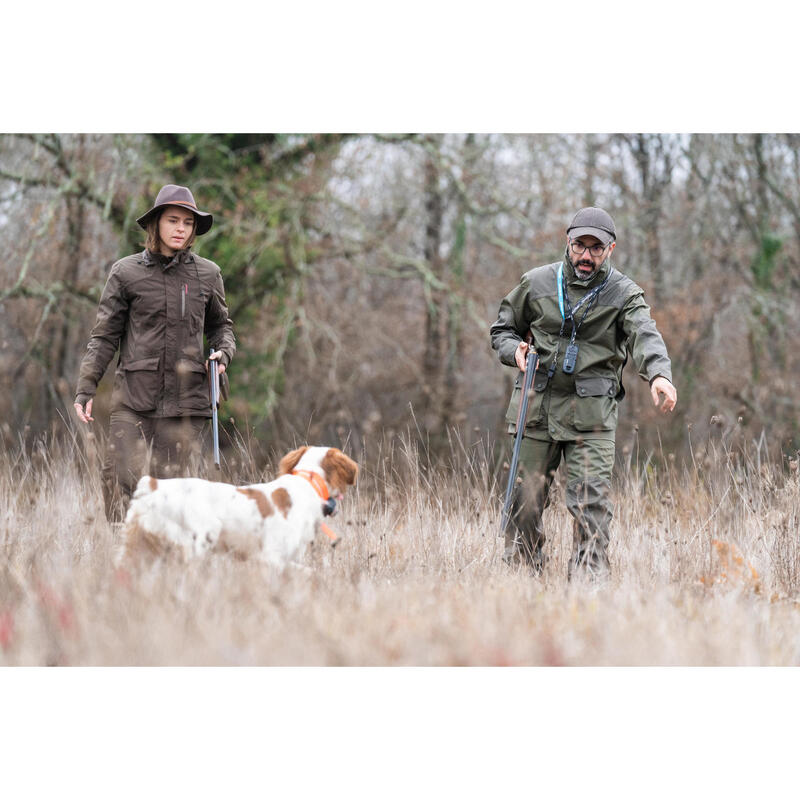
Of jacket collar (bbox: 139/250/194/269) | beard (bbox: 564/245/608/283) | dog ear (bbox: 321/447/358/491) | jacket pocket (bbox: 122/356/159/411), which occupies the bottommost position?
dog ear (bbox: 321/447/358/491)

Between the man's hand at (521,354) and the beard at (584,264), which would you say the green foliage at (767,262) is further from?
the man's hand at (521,354)

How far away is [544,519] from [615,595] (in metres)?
1.17

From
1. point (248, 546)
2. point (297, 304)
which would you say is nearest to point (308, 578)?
point (248, 546)

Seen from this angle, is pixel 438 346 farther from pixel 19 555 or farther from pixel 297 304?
pixel 19 555

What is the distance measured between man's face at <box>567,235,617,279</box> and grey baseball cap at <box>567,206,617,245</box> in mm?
30

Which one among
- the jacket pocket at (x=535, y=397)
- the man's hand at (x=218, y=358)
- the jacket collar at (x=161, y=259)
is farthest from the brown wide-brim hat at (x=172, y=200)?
the jacket pocket at (x=535, y=397)

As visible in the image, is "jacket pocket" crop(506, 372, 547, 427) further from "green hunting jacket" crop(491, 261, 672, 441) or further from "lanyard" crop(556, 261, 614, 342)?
"lanyard" crop(556, 261, 614, 342)

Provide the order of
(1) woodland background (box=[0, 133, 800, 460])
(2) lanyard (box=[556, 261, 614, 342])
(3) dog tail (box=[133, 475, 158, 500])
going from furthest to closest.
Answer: (1) woodland background (box=[0, 133, 800, 460]), (2) lanyard (box=[556, 261, 614, 342]), (3) dog tail (box=[133, 475, 158, 500])

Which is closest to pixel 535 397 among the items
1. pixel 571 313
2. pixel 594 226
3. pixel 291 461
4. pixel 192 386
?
pixel 571 313

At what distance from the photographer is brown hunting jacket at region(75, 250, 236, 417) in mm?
4195

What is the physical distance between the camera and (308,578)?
3658 mm

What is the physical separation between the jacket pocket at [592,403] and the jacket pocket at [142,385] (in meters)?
1.99

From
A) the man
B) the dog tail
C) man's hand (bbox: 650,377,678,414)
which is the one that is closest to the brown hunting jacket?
the dog tail

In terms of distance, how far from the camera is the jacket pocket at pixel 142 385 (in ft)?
13.7
